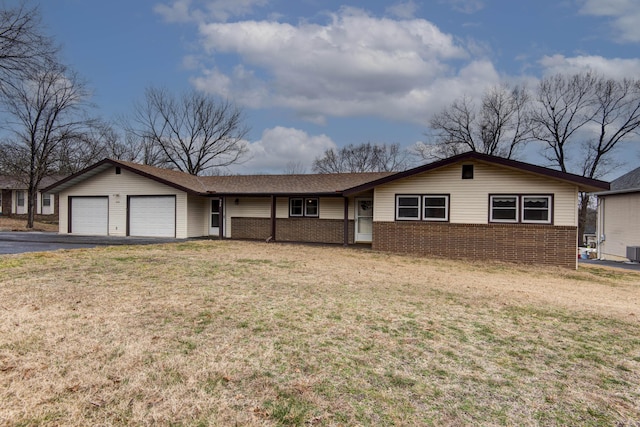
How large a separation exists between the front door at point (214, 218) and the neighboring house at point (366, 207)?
0.17 ft

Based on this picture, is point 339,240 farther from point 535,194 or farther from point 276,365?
point 276,365

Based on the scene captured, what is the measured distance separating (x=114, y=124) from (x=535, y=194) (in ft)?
122

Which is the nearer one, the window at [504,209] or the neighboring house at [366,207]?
the neighboring house at [366,207]

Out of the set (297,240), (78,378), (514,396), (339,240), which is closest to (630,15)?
(339,240)

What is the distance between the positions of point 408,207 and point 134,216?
13.5 m

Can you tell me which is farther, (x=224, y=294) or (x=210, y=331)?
(x=224, y=294)

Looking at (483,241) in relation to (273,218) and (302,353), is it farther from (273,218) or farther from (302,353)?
(302,353)

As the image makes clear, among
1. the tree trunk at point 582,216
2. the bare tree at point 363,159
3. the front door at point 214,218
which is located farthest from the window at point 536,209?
the bare tree at point 363,159

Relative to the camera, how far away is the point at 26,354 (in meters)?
3.78

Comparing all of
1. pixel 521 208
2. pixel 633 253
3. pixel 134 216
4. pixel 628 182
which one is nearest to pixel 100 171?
pixel 134 216

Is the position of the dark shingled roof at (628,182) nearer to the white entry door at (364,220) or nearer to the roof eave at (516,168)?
the roof eave at (516,168)

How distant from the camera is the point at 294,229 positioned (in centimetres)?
1891

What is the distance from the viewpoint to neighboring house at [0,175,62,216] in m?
33.2

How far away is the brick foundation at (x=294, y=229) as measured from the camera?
1833cm
